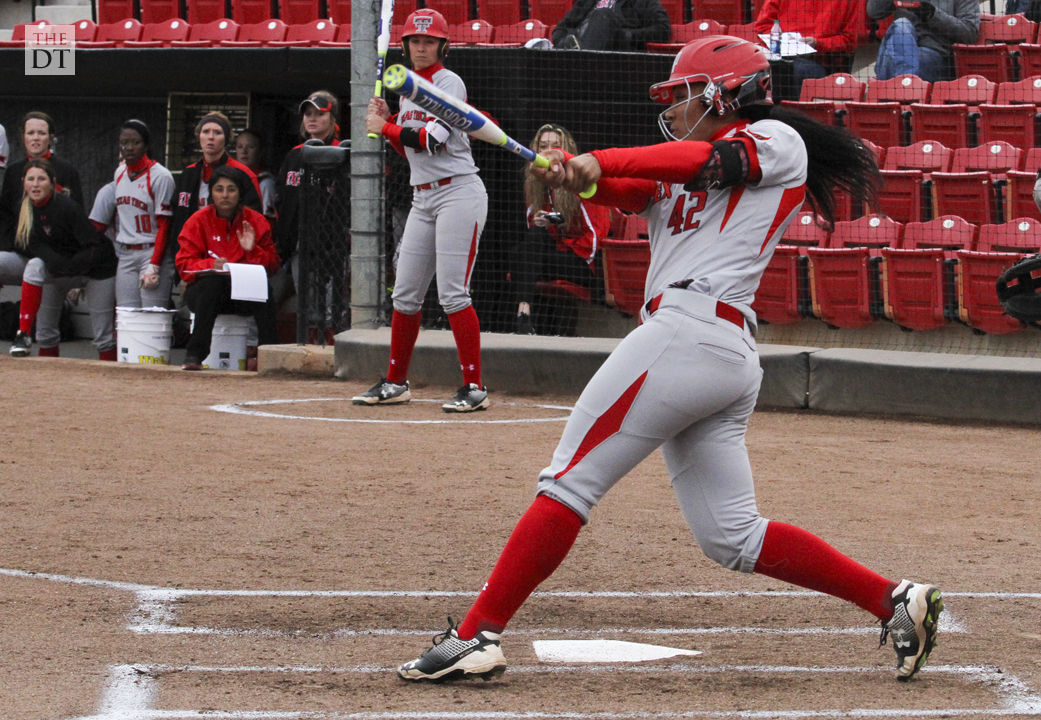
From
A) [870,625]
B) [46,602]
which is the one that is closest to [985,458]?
[870,625]

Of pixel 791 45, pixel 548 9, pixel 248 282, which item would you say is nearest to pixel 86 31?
pixel 548 9

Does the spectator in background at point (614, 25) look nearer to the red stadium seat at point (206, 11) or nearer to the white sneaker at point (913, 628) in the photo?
the red stadium seat at point (206, 11)

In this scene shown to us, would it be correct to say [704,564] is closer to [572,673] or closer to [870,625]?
[870,625]

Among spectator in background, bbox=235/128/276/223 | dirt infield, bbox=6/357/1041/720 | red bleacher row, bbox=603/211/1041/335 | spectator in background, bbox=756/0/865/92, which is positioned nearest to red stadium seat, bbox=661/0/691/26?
spectator in background, bbox=756/0/865/92

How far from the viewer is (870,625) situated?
3963 millimetres

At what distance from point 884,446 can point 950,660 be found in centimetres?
366

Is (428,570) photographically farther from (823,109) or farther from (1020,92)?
(1020,92)

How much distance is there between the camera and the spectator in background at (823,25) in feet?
37.3

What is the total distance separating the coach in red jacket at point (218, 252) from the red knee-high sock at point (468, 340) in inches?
108

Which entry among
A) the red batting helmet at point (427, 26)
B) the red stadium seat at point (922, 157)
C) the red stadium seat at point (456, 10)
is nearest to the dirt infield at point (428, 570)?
the red batting helmet at point (427, 26)

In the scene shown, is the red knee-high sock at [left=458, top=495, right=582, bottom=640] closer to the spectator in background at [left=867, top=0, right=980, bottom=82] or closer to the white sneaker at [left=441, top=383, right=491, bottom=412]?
the white sneaker at [left=441, top=383, right=491, bottom=412]

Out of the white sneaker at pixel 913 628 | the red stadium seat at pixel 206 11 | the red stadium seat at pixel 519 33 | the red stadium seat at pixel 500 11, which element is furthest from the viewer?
the red stadium seat at pixel 206 11

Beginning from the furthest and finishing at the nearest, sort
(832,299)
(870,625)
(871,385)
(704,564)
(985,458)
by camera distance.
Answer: (832,299)
(871,385)
(985,458)
(704,564)
(870,625)

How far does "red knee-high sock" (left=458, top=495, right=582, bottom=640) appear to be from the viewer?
3.33m
